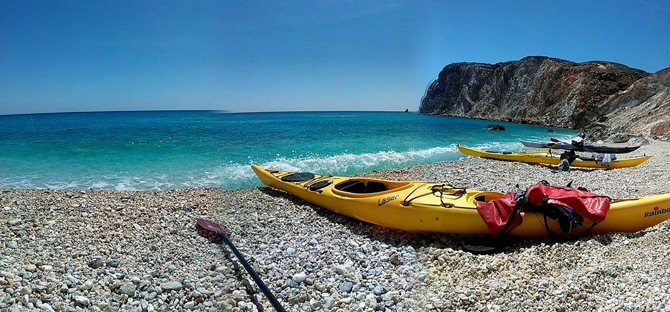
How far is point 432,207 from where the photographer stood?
465cm

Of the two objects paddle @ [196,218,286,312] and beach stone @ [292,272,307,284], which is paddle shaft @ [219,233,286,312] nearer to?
paddle @ [196,218,286,312]

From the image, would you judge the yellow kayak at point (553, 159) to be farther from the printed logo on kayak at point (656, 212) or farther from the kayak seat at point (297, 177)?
the kayak seat at point (297, 177)

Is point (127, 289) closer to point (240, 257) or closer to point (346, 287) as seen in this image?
point (240, 257)

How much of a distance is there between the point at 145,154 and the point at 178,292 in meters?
13.0

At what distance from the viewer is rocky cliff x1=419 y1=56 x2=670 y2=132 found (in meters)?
27.8

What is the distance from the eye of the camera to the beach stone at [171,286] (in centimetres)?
332

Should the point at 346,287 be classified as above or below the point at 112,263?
below

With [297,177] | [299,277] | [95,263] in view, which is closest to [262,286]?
[299,277]

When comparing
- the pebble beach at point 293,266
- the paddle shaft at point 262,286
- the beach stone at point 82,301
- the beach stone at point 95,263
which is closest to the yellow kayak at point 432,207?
the pebble beach at point 293,266

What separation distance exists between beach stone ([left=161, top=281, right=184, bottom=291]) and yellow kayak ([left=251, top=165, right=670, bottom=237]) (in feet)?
→ 9.22

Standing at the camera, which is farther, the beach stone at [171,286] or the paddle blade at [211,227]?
the paddle blade at [211,227]

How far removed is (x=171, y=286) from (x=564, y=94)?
1944 inches

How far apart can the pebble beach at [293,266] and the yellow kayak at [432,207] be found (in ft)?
0.51

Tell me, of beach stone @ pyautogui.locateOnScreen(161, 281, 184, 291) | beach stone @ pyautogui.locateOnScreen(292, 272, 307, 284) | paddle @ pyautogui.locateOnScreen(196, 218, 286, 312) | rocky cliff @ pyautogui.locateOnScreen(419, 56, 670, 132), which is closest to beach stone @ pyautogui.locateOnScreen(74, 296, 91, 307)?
beach stone @ pyautogui.locateOnScreen(161, 281, 184, 291)
